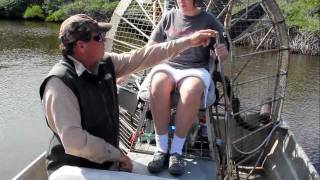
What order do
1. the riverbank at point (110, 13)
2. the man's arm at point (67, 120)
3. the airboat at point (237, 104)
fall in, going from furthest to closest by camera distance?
the riverbank at point (110, 13)
the airboat at point (237, 104)
the man's arm at point (67, 120)

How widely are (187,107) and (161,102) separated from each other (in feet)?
0.82

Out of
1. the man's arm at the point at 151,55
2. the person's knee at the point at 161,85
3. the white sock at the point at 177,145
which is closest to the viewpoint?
the man's arm at the point at 151,55

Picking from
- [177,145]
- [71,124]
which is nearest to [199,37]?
[177,145]

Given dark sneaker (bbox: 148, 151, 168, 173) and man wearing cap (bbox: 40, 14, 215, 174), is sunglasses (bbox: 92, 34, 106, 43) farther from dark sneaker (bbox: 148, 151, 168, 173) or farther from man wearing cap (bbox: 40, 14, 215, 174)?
dark sneaker (bbox: 148, 151, 168, 173)

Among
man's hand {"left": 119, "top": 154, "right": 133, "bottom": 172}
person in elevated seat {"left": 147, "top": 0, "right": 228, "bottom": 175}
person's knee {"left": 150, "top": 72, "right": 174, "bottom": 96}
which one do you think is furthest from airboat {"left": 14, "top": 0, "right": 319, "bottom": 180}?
man's hand {"left": 119, "top": 154, "right": 133, "bottom": 172}

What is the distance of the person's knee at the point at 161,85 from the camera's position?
161 inches

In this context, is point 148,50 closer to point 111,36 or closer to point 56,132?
point 56,132

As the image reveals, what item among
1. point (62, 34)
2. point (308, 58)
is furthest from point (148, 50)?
point (308, 58)

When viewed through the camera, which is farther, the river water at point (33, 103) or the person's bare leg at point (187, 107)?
the river water at point (33, 103)

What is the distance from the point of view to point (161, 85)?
4.12 meters

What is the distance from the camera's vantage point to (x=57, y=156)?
3184 mm

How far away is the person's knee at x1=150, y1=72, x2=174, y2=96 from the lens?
410cm

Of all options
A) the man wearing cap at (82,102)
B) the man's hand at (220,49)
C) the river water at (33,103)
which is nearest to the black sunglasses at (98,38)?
the man wearing cap at (82,102)

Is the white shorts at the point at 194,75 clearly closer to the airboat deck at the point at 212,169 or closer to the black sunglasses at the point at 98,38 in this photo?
the airboat deck at the point at 212,169
